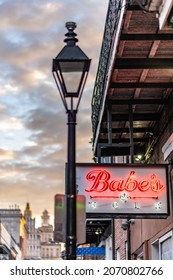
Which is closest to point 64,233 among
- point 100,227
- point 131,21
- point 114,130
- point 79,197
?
point 79,197

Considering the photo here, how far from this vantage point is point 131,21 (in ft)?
25.9

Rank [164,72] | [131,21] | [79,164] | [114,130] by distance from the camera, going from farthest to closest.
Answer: [114,130]
[79,164]
[164,72]
[131,21]

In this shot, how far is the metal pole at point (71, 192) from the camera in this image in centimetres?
614

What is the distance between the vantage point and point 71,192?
6.32 metres

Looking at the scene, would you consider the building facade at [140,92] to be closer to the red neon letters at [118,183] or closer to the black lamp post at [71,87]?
the red neon letters at [118,183]

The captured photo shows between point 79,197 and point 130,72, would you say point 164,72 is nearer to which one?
point 130,72

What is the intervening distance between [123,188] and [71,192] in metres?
3.79

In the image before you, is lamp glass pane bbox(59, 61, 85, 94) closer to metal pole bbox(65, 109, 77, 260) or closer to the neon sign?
metal pole bbox(65, 109, 77, 260)

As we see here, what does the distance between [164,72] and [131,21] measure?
1.74 m

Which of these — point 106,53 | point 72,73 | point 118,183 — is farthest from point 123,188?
point 72,73

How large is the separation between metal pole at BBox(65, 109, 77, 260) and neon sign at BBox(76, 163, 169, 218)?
3.41 m

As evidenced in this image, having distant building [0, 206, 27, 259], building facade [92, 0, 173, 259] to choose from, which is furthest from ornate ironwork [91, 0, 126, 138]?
distant building [0, 206, 27, 259]

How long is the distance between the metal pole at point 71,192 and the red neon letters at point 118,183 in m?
3.40
